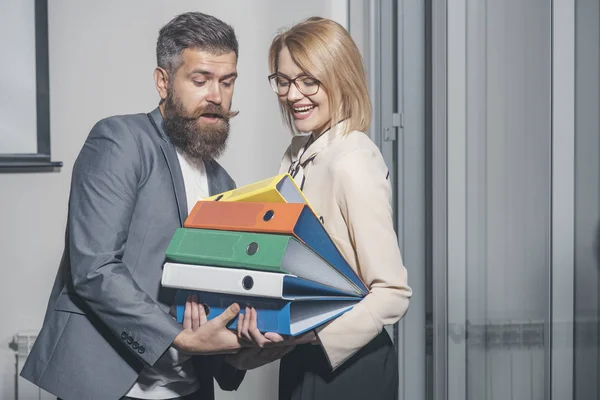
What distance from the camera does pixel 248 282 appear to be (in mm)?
1155

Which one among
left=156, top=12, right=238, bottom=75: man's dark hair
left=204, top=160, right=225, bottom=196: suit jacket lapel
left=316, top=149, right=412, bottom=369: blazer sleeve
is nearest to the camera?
left=316, top=149, right=412, bottom=369: blazer sleeve

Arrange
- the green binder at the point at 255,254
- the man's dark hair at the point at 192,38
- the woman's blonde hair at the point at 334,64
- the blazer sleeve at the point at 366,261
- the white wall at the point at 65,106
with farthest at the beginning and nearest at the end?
1. the white wall at the point at 65,106
2. the man's dark hair at the point at 192,38
3. the woman's blonde hair at the point at 334,64
4. the blazer sleeve at the point at 366,261
5. the green binder at the point at 255,254

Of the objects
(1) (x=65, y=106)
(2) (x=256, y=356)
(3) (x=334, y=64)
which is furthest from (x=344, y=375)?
(1) (x=65, y=106)

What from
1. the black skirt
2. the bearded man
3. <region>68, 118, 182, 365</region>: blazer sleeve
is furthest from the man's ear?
the black skirt

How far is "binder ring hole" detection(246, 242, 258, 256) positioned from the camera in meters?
1.16

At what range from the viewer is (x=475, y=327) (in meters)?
1.68

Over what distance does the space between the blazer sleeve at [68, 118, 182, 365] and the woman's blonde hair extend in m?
0.37

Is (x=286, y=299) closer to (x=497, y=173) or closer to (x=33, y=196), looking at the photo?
(x=497, y=173)

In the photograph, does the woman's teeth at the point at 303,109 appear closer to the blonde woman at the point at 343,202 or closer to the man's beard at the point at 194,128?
the blonde woman at the point at 343,202

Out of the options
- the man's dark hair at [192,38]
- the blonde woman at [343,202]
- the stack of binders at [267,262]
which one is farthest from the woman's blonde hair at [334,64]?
the stack of binders at [267,262]

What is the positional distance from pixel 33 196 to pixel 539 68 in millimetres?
2056

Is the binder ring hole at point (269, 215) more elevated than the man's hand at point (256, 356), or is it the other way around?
the binder ring hole at point (269, 215)

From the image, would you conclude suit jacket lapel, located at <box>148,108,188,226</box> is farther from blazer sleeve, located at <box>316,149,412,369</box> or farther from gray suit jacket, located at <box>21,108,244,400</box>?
blazer sleeve, located at <box>316,149,412,369</box>

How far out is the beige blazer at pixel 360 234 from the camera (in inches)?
48.9
